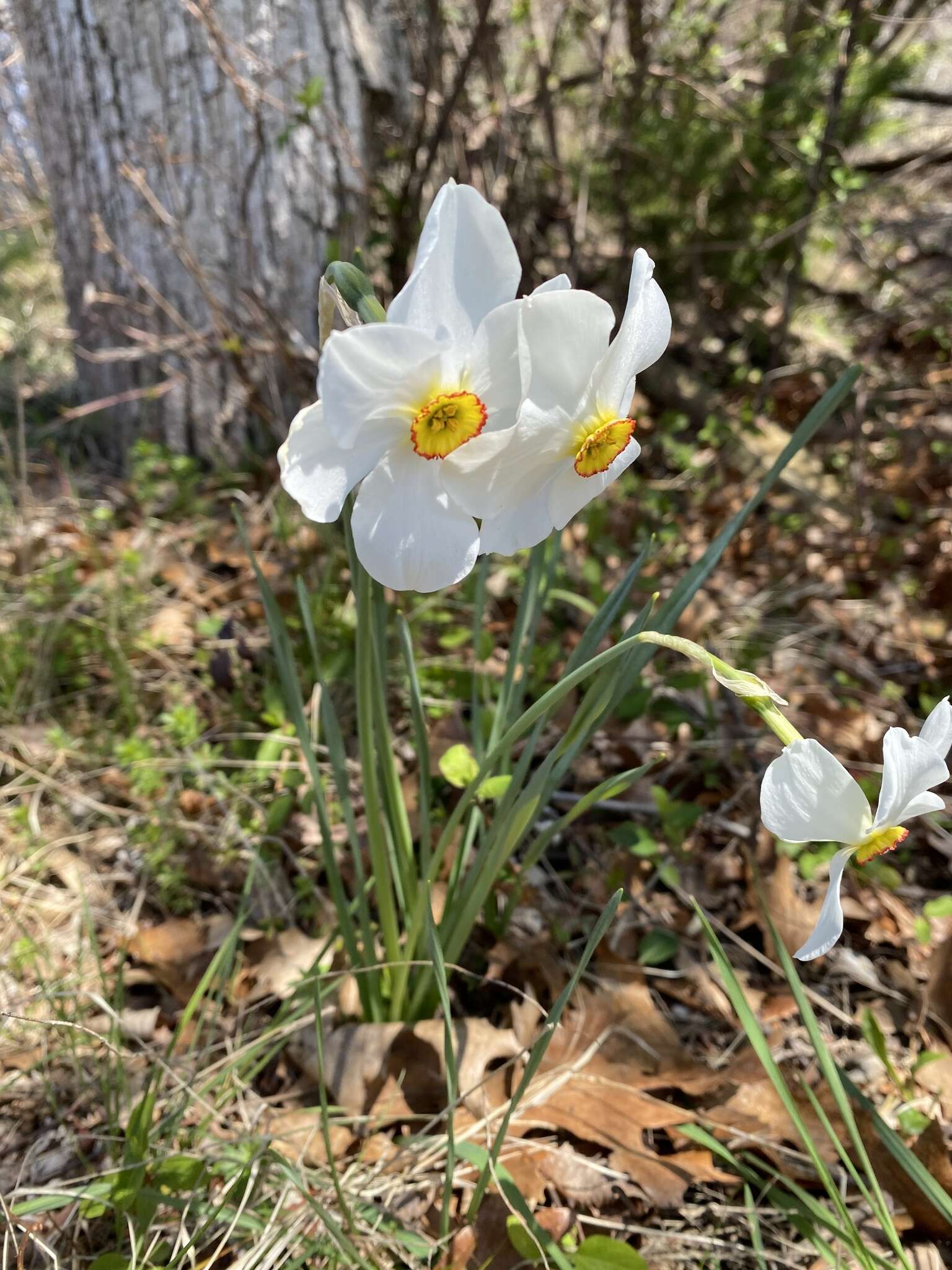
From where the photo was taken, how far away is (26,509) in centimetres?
236

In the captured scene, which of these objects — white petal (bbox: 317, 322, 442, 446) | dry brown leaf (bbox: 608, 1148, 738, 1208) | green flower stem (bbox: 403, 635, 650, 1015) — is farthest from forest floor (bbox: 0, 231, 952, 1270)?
white petal (bbox: 317, 322, 442, 446)

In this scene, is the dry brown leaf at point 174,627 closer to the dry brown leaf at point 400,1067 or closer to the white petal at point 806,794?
the dry brown leaf at point 400,1067

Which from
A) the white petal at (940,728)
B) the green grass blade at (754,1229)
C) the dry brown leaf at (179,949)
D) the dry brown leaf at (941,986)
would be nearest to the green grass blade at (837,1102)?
the green grass blade at (754,1229)

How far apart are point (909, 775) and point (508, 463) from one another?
21.5 inches

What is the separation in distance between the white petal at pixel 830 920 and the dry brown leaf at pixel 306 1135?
0.89 meters

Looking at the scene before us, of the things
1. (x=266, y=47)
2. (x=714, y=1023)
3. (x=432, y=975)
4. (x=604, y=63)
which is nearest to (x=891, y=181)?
(x=604, y=63)

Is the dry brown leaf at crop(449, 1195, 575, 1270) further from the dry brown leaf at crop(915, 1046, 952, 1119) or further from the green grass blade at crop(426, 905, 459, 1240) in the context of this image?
the dry brown leaf at crop(915, 1046, 952, 1119)

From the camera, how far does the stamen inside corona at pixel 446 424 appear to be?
847 mm

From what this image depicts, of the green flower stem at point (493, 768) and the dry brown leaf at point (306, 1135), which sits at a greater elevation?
the green flower stem at point (493, 768)

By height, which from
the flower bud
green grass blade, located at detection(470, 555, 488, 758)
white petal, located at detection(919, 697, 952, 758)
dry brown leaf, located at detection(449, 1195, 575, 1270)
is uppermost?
the flower bud

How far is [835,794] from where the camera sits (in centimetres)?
79

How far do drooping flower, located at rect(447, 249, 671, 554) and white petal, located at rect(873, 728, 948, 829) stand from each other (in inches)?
16.5

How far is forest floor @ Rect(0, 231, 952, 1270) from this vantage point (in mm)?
1220

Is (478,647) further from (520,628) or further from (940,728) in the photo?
(940,728)
